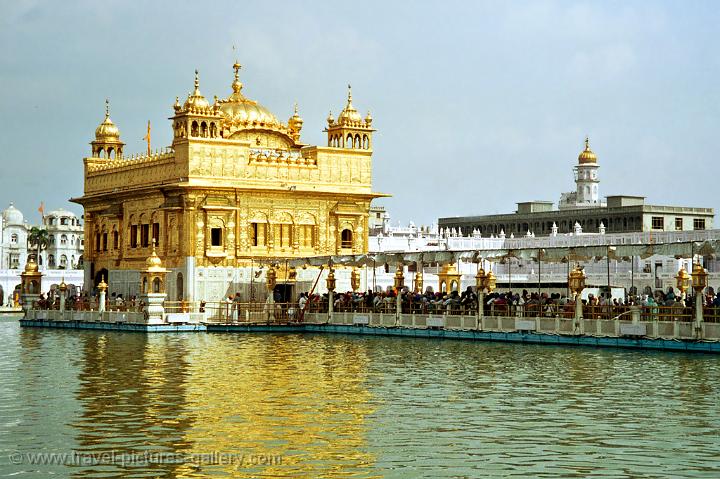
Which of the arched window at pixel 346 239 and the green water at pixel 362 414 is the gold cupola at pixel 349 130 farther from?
the green water at pixel 362 414

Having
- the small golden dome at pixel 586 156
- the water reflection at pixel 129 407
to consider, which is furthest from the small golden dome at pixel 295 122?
the small golden dome at pixel 586 156

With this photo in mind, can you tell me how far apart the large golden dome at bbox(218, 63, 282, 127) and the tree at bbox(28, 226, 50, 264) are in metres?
73.8

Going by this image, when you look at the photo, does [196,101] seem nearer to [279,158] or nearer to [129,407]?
[279,158]

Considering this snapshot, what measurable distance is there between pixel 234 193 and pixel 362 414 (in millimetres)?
26805

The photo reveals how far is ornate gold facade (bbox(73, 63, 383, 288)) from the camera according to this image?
144 ft

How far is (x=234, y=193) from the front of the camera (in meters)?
44.4

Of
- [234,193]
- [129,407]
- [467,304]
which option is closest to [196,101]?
[234,193]

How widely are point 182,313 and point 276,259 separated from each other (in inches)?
221

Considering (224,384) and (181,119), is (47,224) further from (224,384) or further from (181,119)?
(224,384)

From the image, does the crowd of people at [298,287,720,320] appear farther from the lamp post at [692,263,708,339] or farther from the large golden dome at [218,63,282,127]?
the large golden dome at [218,63,282,127]

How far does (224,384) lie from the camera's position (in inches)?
870

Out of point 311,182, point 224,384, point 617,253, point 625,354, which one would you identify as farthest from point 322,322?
point 224,384

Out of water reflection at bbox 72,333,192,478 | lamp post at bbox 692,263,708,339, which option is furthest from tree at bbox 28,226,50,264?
lamp post at bbox 692,263,708,339

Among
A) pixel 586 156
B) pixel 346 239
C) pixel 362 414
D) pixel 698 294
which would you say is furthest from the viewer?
pixel 586 156
